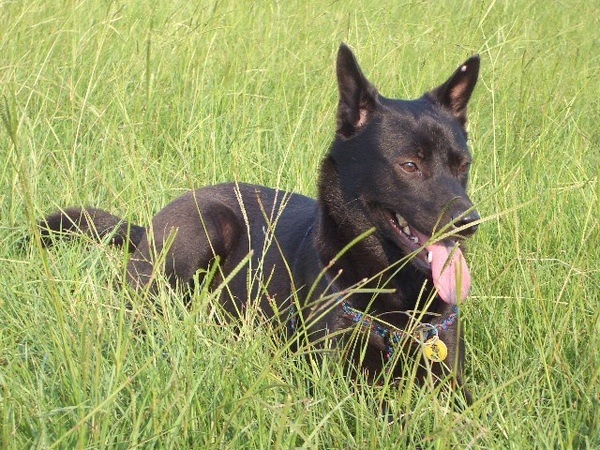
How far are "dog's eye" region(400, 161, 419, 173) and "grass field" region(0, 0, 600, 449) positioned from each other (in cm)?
35

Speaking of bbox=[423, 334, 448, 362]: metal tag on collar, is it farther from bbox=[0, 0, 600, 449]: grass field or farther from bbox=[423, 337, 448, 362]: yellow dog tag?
bbox=[0, 0, 600, 449]: grass field

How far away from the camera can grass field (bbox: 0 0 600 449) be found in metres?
2.20

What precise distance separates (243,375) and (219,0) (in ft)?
11.3

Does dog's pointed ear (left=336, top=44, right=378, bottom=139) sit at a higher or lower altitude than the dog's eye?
higher

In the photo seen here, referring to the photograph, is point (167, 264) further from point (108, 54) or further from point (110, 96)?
point (108, 54)

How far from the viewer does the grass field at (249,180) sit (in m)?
2.20

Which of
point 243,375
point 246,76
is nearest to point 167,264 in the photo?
point 246,76

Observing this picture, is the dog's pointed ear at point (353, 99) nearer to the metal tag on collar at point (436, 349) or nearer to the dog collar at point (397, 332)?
the dog collar at point (397, 332)

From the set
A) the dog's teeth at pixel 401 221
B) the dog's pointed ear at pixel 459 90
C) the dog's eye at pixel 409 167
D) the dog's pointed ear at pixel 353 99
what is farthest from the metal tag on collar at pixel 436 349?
the dog's pointed ear at pixel 459 90

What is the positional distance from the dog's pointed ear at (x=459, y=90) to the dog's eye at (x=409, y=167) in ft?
1.63

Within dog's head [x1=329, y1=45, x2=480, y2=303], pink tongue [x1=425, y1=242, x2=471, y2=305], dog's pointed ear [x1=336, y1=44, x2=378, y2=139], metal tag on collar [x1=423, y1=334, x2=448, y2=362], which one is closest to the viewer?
pink tongue [x1=425, y1=242, x2=471, y2=305]

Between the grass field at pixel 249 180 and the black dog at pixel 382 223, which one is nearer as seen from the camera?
the grass field at pixel 249 180

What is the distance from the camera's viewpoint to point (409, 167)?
3.27 meters

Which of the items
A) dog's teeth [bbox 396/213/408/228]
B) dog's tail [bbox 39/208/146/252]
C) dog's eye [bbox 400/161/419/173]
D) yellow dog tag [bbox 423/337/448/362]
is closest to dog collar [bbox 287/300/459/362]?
yellow dog tag [bbox 423/337/448/362]
